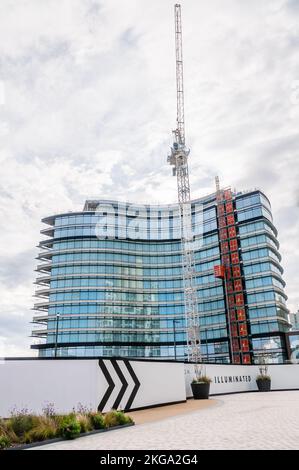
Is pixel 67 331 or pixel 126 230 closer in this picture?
pixel 67 331

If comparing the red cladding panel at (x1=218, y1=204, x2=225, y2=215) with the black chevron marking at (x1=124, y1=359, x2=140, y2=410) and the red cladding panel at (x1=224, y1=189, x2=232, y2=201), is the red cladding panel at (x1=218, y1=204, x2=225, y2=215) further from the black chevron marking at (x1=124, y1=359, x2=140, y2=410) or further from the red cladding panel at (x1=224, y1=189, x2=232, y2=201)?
the black chevron marking at (x1=124, y1=359, x2=140, y2=410)

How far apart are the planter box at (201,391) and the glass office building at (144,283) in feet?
192

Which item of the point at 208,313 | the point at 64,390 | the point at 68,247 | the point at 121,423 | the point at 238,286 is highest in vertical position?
the point at 68,247

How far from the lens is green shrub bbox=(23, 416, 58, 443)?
969cm

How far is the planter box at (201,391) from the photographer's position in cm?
2527

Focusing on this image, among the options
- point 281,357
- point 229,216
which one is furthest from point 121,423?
point 229,216

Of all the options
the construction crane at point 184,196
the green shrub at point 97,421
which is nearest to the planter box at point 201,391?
the green shrub at point 97,421

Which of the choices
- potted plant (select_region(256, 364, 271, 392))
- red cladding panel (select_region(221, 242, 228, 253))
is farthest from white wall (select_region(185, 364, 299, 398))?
red cladding panel (select_region(221, 242, 228, 253))

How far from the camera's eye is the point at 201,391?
997 inches

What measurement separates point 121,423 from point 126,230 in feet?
287

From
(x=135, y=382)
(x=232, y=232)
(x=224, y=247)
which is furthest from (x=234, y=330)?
(x=135, y=382)

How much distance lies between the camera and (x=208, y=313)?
301 feet

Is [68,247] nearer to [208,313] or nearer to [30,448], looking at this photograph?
[208,313]

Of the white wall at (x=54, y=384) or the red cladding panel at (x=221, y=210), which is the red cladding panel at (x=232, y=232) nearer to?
the red cladding panel at (x=221, y=210)
